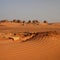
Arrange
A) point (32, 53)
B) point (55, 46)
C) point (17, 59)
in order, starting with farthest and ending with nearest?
point (55, 46) → point (32, 53) → point (17, 59)

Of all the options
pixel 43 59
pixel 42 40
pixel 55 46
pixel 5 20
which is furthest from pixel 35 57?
pixel 5 20

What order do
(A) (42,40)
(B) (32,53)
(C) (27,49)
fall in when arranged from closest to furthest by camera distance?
1. (B) (32,53)
2. (C) (27,49)
3. (A) (42,40)

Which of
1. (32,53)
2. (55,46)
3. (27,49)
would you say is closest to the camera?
(32,53)

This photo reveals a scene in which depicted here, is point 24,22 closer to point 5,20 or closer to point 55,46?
point 5,20

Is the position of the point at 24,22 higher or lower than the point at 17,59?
lower

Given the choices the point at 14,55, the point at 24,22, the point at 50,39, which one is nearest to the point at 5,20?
the point at 24,22

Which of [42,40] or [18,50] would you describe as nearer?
[18,50]

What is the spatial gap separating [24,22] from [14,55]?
4252cm

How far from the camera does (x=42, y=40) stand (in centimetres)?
1125

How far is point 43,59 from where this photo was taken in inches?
304

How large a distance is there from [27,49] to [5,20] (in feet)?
133

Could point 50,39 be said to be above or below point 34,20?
above

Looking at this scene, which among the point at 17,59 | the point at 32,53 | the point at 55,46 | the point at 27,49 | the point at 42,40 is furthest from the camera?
the point at 42,40

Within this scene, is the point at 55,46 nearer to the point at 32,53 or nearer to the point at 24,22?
the point at 32,53
